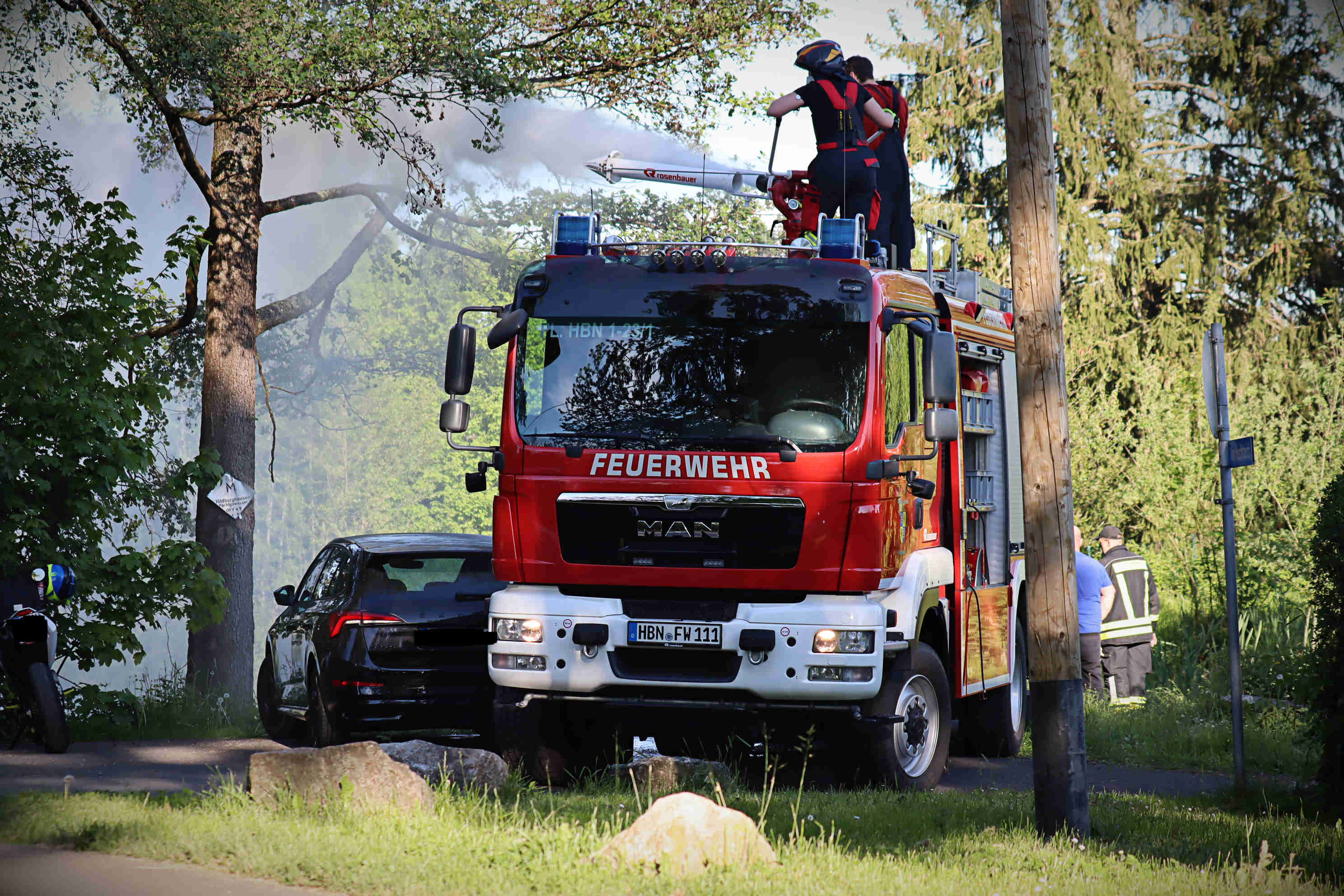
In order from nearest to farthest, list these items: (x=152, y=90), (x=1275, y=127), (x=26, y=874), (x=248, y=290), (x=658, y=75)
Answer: (x=26, y=874), (x=152, y=90), (x=248, y=290), (x=658, y=75), (x=1275, y=127)

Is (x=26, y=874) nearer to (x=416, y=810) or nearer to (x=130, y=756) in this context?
(x=416, y=810)

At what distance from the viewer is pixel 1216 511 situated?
18.9 metres

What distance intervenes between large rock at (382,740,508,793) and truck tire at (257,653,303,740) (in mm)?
4035

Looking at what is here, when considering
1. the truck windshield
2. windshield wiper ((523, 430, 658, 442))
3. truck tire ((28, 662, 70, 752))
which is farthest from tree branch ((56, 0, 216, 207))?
windshield wiper ((523, 430, 658, 442))

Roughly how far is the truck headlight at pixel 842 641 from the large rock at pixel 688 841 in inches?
92.2

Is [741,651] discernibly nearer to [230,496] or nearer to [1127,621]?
[230,496]

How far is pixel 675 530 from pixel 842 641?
121cm

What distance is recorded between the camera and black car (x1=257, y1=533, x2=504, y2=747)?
1077 cm

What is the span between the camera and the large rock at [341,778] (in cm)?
777

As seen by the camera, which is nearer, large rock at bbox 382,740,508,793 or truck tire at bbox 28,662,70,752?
large rock at bbox 382,740,508,793

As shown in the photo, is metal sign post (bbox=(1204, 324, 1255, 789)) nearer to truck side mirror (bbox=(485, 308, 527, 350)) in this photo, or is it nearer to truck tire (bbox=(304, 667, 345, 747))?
truck side mirror (bbox=(485, 308, 527, 350))

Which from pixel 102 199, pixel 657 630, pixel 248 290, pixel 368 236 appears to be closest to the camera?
pixel 657 630

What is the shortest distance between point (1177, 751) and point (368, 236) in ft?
75.7

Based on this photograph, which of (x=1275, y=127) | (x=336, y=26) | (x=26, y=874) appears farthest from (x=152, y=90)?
(x=1275, y=127)
